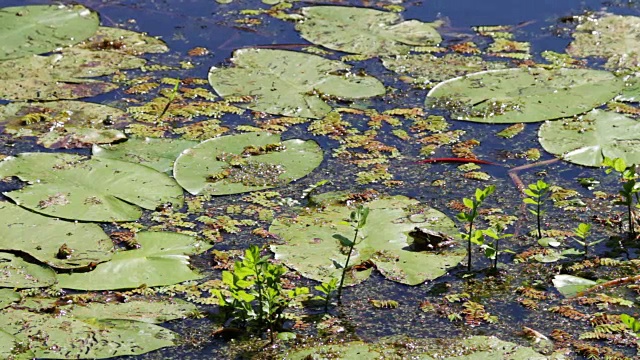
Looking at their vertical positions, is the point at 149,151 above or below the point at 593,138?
below

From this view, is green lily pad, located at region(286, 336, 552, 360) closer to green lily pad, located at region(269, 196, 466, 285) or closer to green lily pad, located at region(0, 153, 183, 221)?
green lily pad, located at region(269, 196, 466, 285)

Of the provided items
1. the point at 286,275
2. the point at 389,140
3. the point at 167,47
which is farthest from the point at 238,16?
the point at 286,275

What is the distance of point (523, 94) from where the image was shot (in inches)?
208

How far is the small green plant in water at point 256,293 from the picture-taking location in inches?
128

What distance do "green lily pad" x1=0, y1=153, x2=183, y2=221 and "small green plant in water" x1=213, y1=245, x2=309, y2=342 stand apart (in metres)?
0.88

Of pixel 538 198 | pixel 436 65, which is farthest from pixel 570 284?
pixel 436 65

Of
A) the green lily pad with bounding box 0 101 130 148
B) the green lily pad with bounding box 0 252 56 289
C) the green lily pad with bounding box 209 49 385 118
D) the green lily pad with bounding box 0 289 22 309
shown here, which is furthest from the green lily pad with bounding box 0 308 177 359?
the green lily pad with bounding box 209 49 385 118

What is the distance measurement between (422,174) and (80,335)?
1.93 meters

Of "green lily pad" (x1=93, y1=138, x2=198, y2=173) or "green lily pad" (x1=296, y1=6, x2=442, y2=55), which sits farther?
"green lily pad" (x1=296, y1=6, x2=442, y2=55)

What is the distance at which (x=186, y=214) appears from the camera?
4.24 meters

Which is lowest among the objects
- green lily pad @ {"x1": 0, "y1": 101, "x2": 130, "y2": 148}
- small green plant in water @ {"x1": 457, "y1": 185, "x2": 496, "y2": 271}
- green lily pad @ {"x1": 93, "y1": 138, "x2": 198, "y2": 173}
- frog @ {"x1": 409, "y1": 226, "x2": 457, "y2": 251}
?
green lily pad @ {"x1": 0, "y1": 101, "x2": 130, "y2": 148}

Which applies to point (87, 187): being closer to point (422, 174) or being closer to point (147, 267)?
point (147, 267)

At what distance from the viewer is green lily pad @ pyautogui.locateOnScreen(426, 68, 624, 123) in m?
5.12

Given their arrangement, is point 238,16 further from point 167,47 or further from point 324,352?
point 324,352
